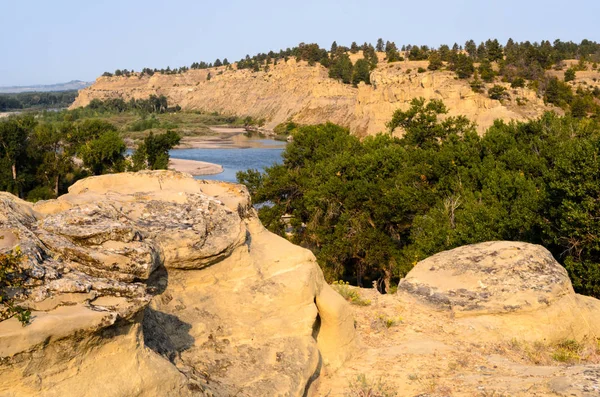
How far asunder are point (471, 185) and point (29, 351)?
22.5 m

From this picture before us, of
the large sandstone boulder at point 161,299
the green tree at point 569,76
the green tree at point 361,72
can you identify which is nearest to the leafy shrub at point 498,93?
the green tree at point 569,76

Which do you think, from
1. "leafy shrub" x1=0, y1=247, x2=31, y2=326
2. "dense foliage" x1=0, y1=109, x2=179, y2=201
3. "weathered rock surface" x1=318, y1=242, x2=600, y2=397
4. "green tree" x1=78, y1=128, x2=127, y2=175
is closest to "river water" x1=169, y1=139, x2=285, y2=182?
"dense foliage" x1=0, y1=109, x2=179, y2=201

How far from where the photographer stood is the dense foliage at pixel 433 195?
1677 cm

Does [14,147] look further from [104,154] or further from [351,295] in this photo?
[351,295]

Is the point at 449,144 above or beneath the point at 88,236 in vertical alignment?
beneath

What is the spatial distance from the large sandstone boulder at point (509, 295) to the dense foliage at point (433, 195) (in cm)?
386

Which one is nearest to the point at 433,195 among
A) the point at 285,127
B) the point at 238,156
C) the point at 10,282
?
the point at 10,282

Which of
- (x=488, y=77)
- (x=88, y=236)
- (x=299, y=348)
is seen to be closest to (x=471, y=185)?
(x=299, y=348)

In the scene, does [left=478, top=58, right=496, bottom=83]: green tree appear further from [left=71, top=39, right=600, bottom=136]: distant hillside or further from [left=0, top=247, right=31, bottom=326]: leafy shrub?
[left=0, top=247, right=31, bottom=326]: leafy shrub

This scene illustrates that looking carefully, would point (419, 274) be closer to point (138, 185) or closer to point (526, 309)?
point (526, 309)

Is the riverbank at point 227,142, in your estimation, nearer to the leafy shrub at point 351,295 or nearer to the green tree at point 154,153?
the green tree at point 154,153

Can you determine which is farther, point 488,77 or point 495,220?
point 488,77

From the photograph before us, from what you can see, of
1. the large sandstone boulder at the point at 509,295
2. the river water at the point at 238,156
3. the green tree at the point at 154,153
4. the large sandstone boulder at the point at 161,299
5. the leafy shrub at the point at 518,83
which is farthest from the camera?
the river water at the point at 238,156

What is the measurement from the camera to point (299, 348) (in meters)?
8.98
